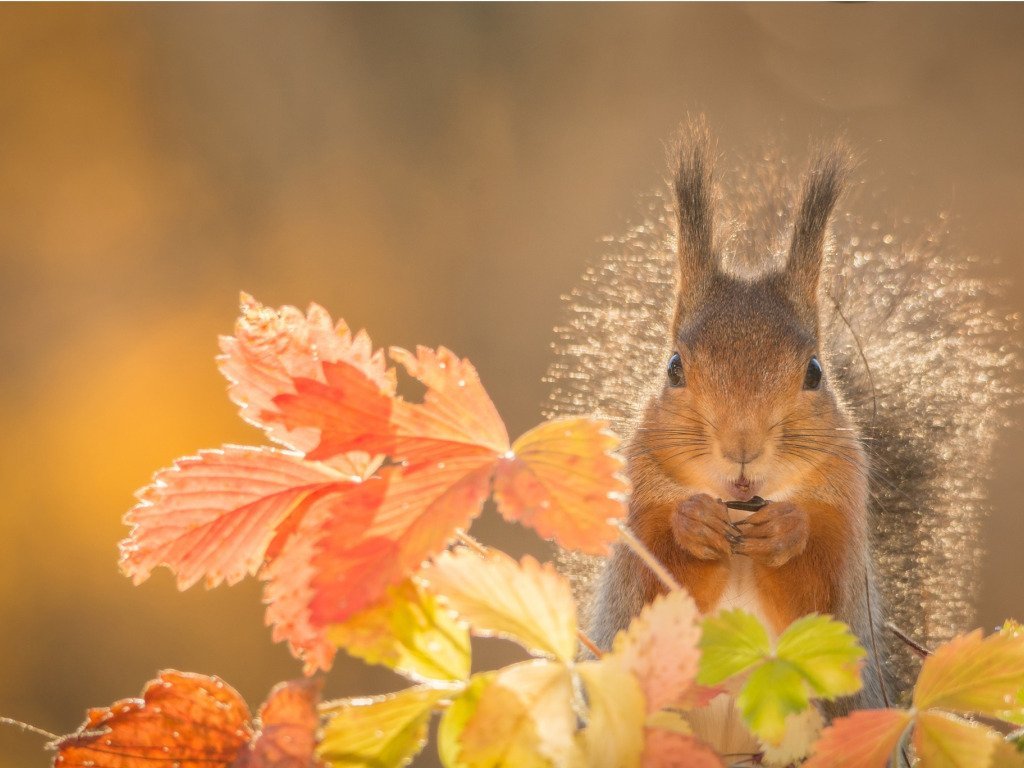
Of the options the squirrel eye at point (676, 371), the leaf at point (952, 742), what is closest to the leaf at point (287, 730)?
the leaf at point (952, 742)

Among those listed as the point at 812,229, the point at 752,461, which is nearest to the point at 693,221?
the point at 812,229

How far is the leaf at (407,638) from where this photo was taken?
0.58ft

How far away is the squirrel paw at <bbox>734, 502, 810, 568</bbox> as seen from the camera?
1.99 feet

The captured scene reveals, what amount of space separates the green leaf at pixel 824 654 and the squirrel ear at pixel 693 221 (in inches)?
24.3

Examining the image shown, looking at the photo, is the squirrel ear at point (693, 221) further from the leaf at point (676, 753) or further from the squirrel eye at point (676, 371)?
the leaf at point (676, 753)

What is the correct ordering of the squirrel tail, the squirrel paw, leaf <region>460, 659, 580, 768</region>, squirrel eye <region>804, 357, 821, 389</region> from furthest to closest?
1. the squirrel tail
2. squirrel eye <region>804, 357, 821, 389</region>
3. the squirrel paw
4. leaf <region>460, 659, 580, 768</region>

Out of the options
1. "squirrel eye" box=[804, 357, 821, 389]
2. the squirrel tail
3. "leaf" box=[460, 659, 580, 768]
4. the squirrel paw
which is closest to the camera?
"leaf" box=[460, 659, 580, 768]

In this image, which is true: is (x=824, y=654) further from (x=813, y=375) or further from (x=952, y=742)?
(x=813, y=375)

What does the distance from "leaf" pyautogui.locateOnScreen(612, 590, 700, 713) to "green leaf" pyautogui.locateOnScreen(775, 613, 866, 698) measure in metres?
0.03

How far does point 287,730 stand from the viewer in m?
0.17

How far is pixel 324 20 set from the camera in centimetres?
243

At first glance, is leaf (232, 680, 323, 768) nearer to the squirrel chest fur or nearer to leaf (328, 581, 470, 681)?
leaf (328, 581, 470, 681)

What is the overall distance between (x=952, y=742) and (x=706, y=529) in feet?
1.42

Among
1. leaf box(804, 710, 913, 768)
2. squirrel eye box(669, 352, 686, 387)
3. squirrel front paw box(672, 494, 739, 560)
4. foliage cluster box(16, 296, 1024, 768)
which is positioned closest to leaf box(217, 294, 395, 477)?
foliage cluster box(16, 296, 1024, 768)
